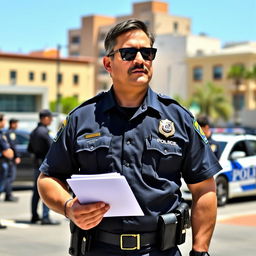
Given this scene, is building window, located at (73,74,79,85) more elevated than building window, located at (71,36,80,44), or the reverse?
building window, located at (71,36,80,44)

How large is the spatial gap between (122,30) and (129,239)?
1035 millimetres

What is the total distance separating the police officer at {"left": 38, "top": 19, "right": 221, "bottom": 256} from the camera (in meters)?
3.02

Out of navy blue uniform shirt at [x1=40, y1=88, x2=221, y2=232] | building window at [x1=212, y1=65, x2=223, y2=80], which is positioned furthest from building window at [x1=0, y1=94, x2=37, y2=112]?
navy blue uniform shirt at [x1=40, y1=88, x2=221, y2=232]

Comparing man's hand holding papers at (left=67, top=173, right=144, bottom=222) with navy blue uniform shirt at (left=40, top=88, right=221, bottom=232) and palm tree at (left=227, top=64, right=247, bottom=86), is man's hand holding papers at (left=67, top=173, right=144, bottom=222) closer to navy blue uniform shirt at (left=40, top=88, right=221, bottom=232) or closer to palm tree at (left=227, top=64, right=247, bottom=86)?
navy blue uniform shirt at (left=40, top=88, right=221, bottom=232)

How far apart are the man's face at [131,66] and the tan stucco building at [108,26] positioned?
8630cm

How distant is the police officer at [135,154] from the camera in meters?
3.02

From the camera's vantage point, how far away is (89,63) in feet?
265

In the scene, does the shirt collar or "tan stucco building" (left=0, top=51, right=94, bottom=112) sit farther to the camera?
"tan stucco building" (left=0, top=51, right=94, bottom=112)

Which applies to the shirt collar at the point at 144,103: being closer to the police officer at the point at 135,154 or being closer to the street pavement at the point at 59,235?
the police officer at the point at 135,154

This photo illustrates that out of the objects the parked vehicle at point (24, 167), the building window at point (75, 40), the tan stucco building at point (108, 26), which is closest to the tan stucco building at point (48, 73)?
the tan stucco building at point (108, 26)

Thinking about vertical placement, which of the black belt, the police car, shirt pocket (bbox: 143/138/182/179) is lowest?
the police car

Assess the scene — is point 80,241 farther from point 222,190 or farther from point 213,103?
point 213,103

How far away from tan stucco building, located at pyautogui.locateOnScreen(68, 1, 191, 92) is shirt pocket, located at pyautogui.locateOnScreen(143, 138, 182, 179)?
86418 mm

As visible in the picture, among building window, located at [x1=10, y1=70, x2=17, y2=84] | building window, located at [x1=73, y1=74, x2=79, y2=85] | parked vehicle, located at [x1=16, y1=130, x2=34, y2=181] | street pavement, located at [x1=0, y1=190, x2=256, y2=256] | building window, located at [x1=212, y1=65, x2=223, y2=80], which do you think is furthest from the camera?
building window, located at [x1=73, y1=74, x2=79, y2=85]
